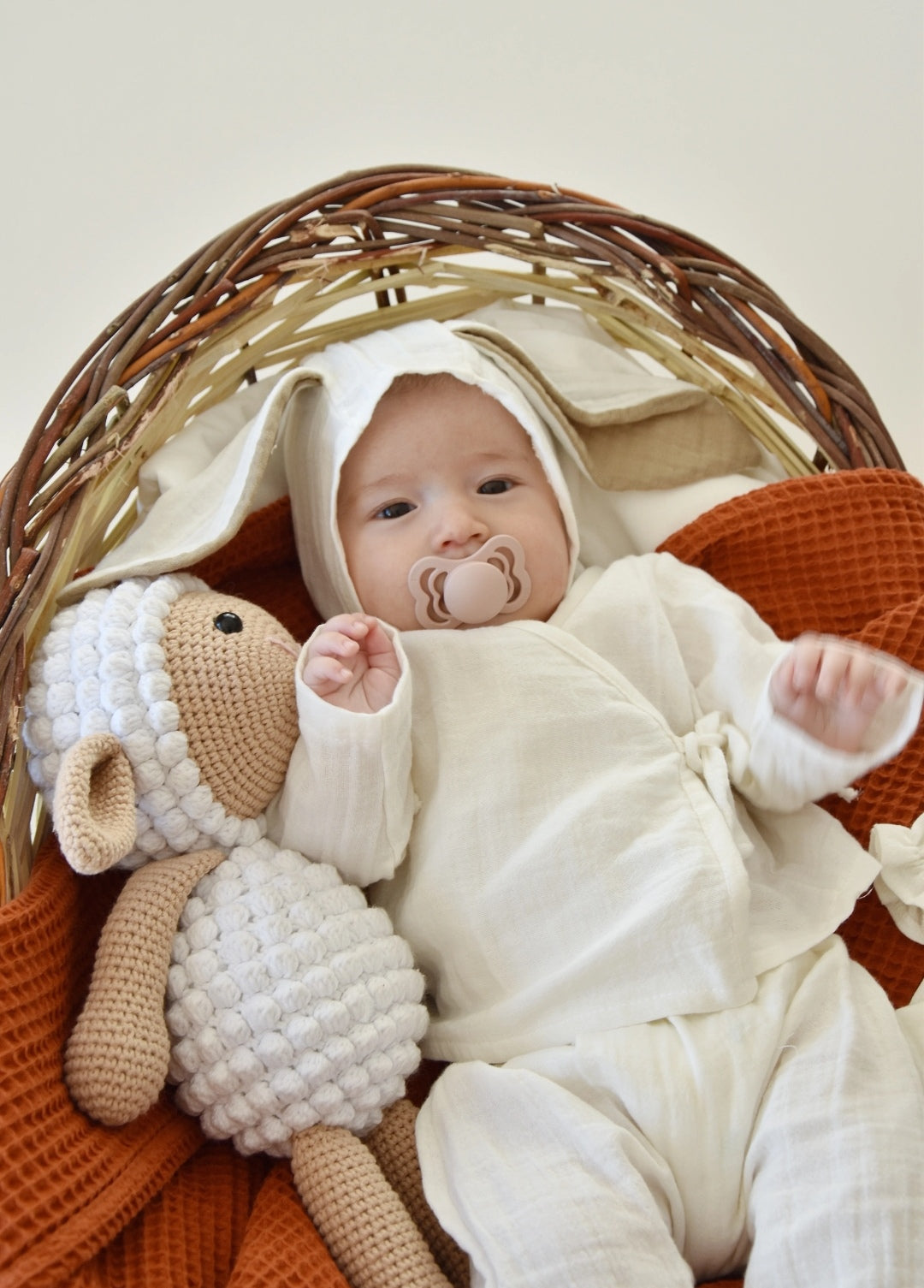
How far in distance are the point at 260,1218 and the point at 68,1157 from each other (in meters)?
0.16

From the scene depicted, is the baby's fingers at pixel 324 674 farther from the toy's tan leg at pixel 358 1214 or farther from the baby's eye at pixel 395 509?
the toy's tan leg at pixel 358 1214

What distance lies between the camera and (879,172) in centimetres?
215

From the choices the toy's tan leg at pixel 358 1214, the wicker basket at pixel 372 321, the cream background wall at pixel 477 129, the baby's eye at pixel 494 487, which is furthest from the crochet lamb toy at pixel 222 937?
the cream background wall at pixel 477 129

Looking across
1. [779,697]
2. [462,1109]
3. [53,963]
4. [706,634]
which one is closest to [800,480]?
[706,634]

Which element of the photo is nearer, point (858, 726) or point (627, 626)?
point (858, 726)

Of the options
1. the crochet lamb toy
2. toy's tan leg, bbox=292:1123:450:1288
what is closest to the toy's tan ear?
the crochet lamb toy

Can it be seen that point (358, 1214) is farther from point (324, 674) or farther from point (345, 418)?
point (345, 418)

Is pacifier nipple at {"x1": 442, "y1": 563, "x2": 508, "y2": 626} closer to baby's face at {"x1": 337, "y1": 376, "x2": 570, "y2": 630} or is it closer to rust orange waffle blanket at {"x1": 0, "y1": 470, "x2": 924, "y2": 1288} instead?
baby's face at {"x1": 337, "y1": 376, "x2": 570, "y2": 630}

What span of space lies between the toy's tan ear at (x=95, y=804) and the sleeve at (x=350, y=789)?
148mm

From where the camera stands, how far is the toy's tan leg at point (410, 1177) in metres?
0.99

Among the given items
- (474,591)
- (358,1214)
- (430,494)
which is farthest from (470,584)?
(358,1214)

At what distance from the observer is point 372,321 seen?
4.68ft

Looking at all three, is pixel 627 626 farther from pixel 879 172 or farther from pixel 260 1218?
pixel 879 172

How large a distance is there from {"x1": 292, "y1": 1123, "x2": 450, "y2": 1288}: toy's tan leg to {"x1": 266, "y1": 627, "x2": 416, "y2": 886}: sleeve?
228 millimetres
